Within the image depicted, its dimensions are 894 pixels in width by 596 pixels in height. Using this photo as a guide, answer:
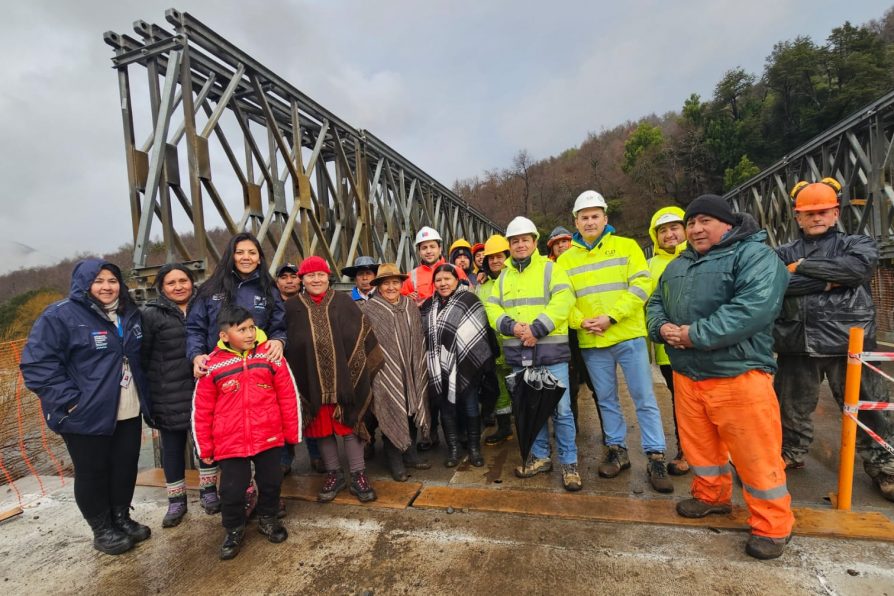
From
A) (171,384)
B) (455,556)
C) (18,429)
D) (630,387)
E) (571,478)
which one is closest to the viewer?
(455,556)

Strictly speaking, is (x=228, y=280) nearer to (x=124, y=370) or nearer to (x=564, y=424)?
(x=124, y=370)

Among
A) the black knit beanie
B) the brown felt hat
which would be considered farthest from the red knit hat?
the black knit beanie

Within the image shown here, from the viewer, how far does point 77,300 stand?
2484mm

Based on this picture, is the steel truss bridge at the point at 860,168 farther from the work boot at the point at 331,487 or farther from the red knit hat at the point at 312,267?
the work boot at the point at 331,487

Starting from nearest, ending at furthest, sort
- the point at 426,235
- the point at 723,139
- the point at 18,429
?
the point at 426,235 < the point at 18,429 < the point at 723,139

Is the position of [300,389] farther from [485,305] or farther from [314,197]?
[314,197]

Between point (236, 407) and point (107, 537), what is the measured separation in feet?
3.83

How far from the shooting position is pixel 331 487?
9.84 feet

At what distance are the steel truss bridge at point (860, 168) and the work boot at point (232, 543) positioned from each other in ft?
28.6

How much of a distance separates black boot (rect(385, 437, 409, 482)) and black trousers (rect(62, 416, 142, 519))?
5.47ft

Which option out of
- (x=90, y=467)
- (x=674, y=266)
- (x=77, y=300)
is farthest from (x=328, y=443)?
(x=674, y=266)

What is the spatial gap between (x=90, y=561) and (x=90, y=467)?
529mm

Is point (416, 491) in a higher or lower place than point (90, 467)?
lower

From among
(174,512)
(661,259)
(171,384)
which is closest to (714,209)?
(661,259)
